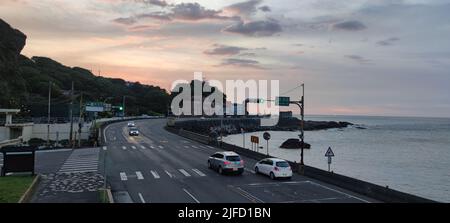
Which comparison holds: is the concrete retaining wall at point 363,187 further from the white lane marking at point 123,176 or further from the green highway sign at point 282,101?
the white lane marking at point 123,176

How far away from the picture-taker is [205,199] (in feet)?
80.9

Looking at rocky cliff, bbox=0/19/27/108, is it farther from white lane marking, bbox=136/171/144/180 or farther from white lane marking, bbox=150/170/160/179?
white lane marking, bbox=150/170/160/179

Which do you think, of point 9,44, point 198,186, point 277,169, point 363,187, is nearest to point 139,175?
point 198,186

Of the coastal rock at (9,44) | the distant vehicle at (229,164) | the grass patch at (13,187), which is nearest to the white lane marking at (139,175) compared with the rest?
the distant vehicle at (229,164)

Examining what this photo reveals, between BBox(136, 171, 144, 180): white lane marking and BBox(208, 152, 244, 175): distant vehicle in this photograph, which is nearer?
BBox(136, 171, 144, 180): white lane marking

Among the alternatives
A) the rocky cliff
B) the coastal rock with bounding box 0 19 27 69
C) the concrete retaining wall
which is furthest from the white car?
the coastal rock with bounding box 0 19 27 69

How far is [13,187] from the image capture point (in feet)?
85.3

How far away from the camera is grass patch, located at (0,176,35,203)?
22.4 m

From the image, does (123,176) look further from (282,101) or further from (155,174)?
(282,101)

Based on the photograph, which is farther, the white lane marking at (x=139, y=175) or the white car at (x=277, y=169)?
the white car at (x=277, y=169)

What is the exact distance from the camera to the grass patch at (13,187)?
73.4ft
